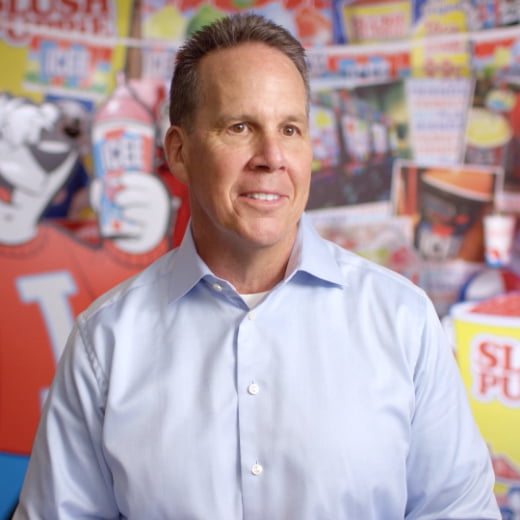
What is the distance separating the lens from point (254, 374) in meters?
1.17

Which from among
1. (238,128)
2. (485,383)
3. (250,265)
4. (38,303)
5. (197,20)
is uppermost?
(197,20)

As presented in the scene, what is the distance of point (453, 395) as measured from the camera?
47.4 inches

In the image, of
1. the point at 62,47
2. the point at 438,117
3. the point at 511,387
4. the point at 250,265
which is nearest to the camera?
the point at 250,265

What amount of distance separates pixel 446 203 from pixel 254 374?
1.24 meters

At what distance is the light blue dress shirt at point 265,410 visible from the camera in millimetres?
1128

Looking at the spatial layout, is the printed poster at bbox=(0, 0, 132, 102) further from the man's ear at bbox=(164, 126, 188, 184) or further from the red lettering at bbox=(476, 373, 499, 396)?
the red lettering at bbox=(476, 373, 499, 396)

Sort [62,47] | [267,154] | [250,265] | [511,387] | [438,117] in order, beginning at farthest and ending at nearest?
[62,47] < [438,117] < [511,387] < [250,265] < [267,154]

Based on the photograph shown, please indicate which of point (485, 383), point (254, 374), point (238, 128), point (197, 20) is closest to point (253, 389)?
point (254, 374)

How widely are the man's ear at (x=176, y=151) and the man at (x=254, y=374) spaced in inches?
1.0

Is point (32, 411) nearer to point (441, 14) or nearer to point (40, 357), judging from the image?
point (40, 357)

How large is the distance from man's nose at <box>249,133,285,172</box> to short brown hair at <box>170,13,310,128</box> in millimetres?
163

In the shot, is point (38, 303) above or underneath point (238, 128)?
underneath

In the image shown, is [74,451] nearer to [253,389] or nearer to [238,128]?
[253,389]

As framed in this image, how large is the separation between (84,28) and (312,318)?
5.11 feet
